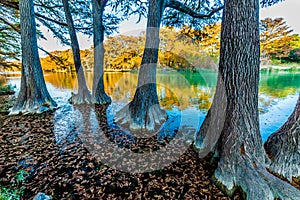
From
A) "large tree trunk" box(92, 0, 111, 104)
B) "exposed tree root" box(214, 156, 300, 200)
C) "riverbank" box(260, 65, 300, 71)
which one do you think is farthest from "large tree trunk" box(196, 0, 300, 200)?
"riverbank" box(260, 65, 300, 71)

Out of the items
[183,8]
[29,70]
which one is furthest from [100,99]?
[183,8]

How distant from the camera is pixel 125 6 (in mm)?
6508

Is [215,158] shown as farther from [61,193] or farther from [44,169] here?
[44,169]

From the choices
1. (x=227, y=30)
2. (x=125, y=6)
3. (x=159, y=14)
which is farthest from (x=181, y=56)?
(x=227, y=30)

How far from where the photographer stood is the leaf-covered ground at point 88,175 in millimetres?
2188

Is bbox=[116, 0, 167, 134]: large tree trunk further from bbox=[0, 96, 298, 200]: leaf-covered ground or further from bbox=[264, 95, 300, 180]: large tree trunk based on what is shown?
bbox=[264, 95, 300, 180]: large tree trunk

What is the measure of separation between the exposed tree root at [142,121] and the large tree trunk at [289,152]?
2798 millimetres

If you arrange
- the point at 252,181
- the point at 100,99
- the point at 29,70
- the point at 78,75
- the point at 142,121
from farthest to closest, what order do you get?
the point at 100,99
the point at 78,75
the point at 29,70
the point at 142,121
the point at 252,181

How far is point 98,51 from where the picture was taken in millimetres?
7457

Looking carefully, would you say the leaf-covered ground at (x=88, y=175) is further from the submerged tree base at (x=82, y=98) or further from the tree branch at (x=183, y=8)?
the tree branch at (x=183, y=8)

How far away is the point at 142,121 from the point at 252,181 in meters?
3.07

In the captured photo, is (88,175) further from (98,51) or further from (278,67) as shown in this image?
(278,67)

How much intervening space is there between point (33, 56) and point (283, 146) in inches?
324

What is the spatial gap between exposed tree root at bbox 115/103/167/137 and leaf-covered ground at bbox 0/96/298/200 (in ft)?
2.72
